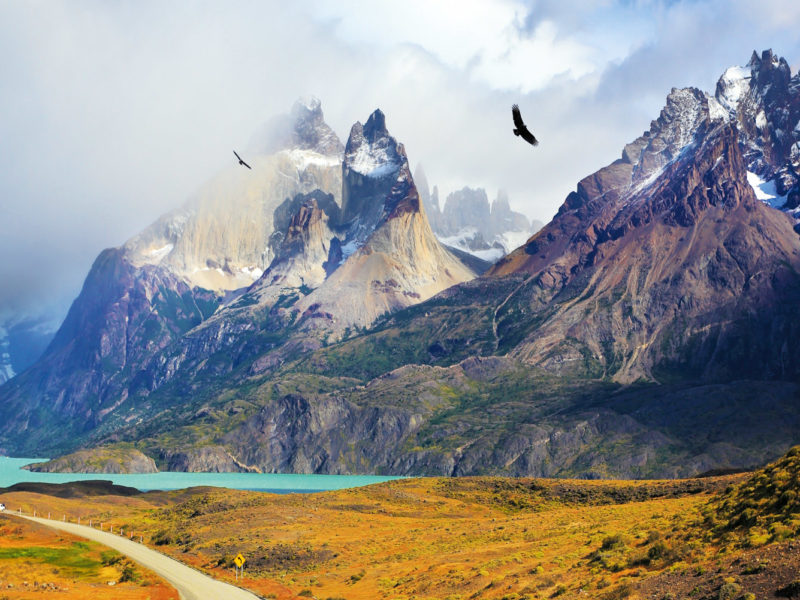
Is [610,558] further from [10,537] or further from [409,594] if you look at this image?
[10,537]

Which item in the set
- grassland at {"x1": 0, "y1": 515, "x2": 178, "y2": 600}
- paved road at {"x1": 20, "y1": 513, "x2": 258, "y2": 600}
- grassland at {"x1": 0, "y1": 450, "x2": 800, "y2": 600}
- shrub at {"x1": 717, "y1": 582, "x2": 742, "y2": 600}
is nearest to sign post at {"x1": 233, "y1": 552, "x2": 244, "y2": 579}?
grassland at {"x1": 0, "y1": 450, "x2": 800, "y2": 600}

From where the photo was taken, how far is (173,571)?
10269cm

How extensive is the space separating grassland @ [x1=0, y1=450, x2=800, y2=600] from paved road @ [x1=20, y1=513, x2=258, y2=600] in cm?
288

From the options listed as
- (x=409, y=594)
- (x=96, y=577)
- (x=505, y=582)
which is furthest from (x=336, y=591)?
(x=96, y=577)

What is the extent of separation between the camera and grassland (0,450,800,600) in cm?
5884

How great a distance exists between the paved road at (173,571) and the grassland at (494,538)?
2883 millimetres

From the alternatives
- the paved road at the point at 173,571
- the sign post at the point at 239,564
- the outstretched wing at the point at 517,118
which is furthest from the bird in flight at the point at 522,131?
the sign post at the point at 239,564

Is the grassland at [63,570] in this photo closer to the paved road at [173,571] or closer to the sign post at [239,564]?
the paved road at [173,571]

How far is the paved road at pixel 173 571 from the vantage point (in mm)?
83494

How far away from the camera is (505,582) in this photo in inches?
2884

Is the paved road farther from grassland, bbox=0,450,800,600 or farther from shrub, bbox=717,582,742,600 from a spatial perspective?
shrub, bbox=717,582,742,600

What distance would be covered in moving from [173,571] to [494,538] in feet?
129

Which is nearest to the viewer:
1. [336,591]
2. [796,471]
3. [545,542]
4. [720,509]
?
[796,471]

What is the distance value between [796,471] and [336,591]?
149 ft
